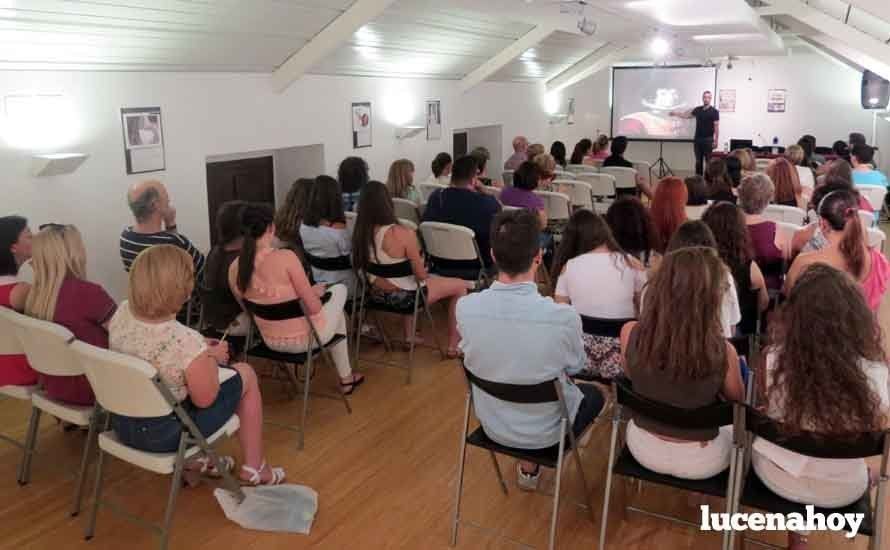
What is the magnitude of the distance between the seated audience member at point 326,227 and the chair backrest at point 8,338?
183 centimetres

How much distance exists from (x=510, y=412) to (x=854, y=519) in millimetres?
1112

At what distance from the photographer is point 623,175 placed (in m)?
8.62

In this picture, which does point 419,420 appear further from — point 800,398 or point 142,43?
point 142,43

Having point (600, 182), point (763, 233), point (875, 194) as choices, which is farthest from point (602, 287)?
point (600, 182)

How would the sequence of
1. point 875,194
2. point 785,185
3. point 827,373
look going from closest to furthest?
point 827,373 < point 785,185 < point 875,194

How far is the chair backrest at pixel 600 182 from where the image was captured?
315 inches

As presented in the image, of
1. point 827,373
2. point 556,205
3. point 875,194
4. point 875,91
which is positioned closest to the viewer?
point 827,373

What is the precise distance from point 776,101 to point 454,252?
10.7m

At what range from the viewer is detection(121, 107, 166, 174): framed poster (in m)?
4.70

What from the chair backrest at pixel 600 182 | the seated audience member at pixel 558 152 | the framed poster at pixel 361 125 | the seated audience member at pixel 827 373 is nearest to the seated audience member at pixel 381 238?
the seated audience member at pixel 827 373

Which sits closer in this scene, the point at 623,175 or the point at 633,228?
the point at 633,228

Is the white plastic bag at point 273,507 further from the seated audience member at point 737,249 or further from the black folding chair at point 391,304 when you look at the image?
the seated audience member at point 737,249

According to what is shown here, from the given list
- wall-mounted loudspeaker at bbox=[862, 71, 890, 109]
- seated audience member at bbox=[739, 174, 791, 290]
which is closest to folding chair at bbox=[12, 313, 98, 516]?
seated audience member at bbox=[739, 174, 791, 290]

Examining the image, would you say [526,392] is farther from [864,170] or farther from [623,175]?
[623,175]
